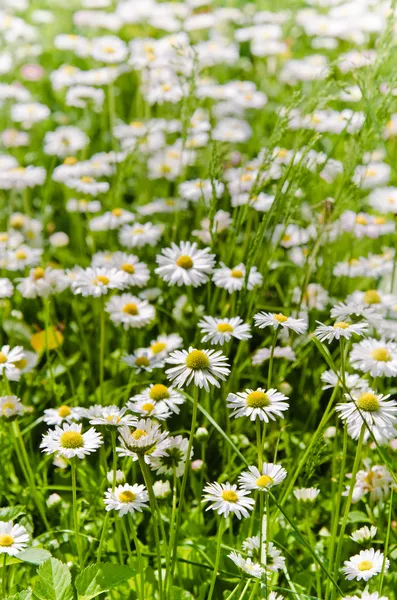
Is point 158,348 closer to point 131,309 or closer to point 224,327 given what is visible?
point 131,309

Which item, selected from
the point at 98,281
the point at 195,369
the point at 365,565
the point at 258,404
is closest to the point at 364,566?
the point at 365,565

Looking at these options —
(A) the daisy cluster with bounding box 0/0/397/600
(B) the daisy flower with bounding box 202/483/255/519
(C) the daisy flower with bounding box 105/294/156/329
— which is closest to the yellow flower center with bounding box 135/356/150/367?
(A) the daisy cluster with bounding box 0/0/397/600

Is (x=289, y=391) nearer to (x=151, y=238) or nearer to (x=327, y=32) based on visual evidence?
(x=151, y=238)

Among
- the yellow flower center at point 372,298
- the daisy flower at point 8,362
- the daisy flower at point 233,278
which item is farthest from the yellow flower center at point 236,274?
the daisy flower at point 8,362

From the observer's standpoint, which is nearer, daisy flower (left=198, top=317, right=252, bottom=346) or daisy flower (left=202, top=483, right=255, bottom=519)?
daisy flower (left=202, top=483, right=255, bottom=519)

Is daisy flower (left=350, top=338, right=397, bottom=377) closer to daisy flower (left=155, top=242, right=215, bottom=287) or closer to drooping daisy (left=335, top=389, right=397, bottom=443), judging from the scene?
drooping daisy (left=335, top=389, right=397, bottom=443)

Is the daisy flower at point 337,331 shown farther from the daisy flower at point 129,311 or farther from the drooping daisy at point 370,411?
the daisy flower at point 129,311
